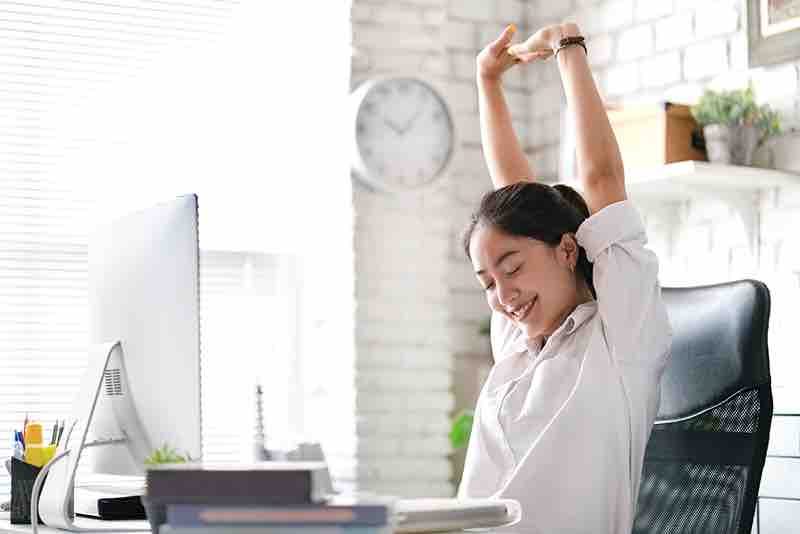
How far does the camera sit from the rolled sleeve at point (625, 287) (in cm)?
192

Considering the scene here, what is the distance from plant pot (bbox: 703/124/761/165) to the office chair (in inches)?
49.0

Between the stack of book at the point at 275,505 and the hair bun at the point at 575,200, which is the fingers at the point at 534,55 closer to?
the hair bun at the point at 575,200

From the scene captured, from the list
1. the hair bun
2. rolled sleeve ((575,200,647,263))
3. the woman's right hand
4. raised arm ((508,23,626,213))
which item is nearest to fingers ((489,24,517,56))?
the woman's right hand

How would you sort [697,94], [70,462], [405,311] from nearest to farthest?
[70,462], [697,94], [405,311]

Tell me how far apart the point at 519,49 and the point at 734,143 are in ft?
4.07

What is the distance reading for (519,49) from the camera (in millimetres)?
2176

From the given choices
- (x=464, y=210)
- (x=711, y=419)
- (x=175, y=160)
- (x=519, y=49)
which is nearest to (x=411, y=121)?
(x=464, y=210)

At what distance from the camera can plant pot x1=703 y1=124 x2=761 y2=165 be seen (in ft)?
10.6

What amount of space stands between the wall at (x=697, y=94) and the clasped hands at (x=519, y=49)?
929 mm

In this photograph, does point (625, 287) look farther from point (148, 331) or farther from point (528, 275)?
point (148, 331)

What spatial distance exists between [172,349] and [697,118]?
1.87m

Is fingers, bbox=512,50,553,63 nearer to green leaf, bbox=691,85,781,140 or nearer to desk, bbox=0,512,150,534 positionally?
desk, bbox=0,512,150,534

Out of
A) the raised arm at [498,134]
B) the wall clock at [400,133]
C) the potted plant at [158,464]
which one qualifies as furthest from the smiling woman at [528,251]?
the wall clock at [400,133]

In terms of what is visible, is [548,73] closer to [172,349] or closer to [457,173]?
[457,173]
